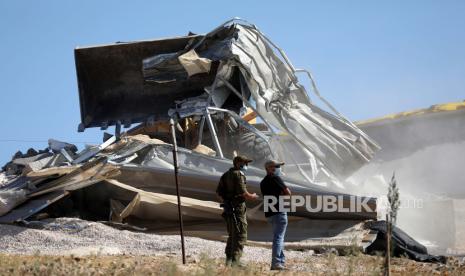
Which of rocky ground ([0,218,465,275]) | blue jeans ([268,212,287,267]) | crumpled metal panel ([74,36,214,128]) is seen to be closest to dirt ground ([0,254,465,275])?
rocky ground ([0,218,465,275])

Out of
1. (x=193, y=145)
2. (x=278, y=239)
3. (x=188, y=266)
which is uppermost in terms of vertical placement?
(x=193, y=145)

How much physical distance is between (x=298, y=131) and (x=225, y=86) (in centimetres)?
174

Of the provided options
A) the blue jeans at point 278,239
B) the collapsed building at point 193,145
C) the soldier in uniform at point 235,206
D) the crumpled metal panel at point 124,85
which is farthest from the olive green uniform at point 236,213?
the crumpled metal panel at point 124,85

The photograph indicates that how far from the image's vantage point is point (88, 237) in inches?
540

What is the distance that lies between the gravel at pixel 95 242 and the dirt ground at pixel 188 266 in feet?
2.90

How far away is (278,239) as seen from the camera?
420 inches

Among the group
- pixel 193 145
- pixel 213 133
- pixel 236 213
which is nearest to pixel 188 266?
pixel 236 213

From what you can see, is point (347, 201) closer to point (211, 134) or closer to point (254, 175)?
point (254, 175)

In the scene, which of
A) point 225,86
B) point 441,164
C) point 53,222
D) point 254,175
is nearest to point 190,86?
point 225,86

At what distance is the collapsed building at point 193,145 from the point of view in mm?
14484

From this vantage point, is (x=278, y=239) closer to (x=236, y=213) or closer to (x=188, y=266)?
(x=236, y=213)

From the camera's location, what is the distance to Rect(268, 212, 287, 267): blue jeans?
1065 centimetres

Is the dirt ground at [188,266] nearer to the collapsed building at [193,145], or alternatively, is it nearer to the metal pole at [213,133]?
the collapsed building at [193,145]

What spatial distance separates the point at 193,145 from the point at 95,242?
4763mm
